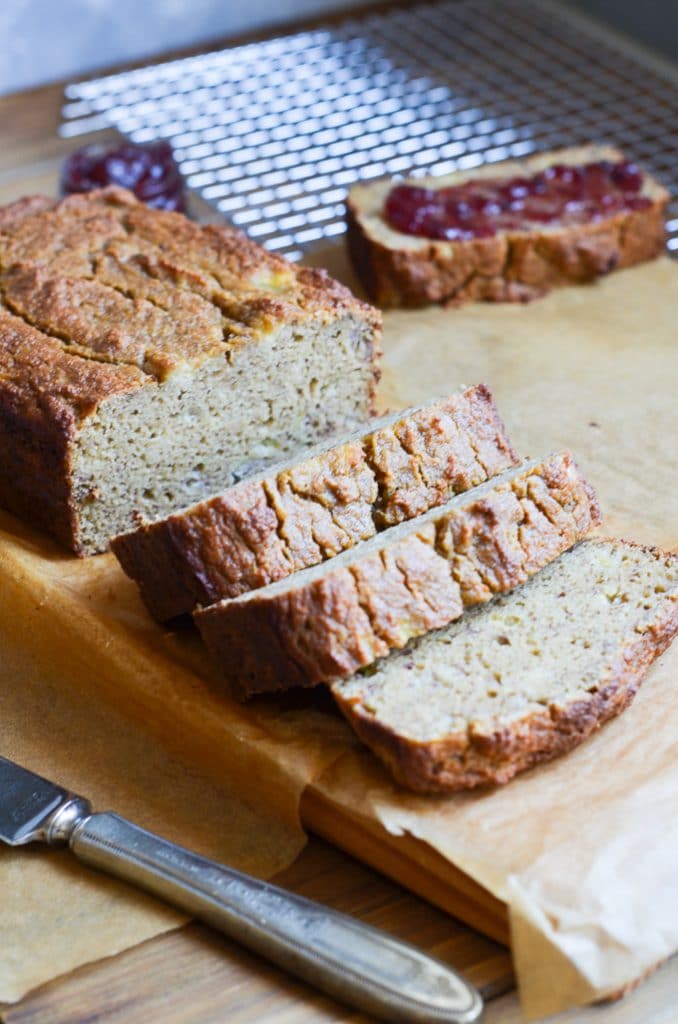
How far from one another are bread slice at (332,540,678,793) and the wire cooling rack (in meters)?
2.52

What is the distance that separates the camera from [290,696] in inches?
134

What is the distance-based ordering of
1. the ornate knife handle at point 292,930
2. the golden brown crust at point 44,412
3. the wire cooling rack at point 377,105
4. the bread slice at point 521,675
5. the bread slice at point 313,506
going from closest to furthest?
1. the ornate knife handle at point 292,930
2. the bread slice at point 521,675
3. the bread slice at point 313,506
4. the golden brown crust at point 44,412
5. the wire cooling rack at point 377,105

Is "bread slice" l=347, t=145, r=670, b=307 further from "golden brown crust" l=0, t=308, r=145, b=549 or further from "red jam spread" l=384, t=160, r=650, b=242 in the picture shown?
"golden brown crust" l=0, t=308, r=145, b=549

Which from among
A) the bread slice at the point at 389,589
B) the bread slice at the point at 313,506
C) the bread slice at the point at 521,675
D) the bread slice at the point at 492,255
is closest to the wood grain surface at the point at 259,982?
the bread slice at the point at 521,675

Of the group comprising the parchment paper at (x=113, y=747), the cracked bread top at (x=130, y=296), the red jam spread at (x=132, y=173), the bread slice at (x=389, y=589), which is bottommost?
the parchment paper at (x=113, y=747)

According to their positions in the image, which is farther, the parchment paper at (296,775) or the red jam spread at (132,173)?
the red jam spread at (132,173)

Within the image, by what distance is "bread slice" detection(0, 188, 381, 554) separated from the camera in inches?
150

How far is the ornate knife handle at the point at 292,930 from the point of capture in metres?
2.68

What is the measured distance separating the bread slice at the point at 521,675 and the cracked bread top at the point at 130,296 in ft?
3.58

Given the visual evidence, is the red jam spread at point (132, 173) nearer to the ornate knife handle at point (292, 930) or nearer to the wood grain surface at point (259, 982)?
the ornate knife handle at point (292, 930)

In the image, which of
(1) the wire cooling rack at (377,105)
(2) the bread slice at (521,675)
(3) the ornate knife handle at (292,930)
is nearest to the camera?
(3) the ornate knife handle at (292,930)

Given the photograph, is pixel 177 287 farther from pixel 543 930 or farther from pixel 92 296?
pixel 543 930

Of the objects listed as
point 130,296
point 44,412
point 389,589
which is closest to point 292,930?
point 389,589

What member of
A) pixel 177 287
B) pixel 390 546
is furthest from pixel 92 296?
pixel 390 546
